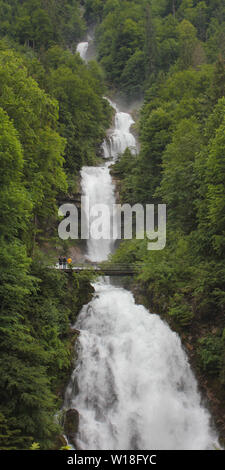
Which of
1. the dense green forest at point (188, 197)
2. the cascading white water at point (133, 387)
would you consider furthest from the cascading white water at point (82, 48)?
the cascading white water at point (133, 387)

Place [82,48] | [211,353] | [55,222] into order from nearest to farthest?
[211,353]
[55,222]
[82,48]

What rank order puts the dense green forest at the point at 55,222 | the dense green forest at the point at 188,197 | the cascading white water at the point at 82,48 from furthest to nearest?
the cascading white water at the point at 82,48 → the dense green forest at the point at 188,197 → the dense green forest at the point at 55,222

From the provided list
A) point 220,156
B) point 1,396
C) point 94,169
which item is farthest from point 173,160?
point 1,396

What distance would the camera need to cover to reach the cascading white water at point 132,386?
1502 cm

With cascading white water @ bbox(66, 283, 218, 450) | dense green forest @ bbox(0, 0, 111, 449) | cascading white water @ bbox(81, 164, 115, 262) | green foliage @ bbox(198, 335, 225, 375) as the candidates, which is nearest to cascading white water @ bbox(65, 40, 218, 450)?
cascading white water @ bbox(66, 283, 218, 450)

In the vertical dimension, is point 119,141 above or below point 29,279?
above

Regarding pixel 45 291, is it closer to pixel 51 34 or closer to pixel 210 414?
pixel 210 414

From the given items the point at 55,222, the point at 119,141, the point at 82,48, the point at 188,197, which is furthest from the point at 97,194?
the point at 82,48

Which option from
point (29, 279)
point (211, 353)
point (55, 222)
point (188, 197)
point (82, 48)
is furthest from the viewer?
point (82, 48)

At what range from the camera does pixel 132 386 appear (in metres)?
16.6

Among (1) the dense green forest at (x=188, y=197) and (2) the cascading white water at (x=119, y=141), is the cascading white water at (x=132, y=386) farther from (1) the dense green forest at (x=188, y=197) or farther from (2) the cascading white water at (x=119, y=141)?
(2) the cascading white water at (x=119, y=141)

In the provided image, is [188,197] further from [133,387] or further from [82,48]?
[82,48]

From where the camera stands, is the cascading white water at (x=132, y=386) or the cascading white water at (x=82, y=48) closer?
the cascading white water at (x=132, y=386)

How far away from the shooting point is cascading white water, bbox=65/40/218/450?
15.0 meters
